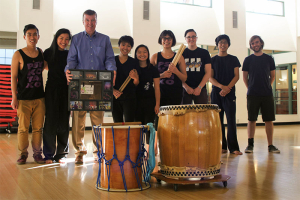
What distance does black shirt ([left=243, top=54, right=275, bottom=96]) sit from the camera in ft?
14.6

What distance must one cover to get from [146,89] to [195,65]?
89 cm

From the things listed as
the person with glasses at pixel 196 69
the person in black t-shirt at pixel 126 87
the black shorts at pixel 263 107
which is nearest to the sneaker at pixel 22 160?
the person in black t-shirt at pixel 126 87

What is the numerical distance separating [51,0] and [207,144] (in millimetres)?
7095

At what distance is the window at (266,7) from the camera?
36.0ft

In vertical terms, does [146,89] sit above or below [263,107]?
above

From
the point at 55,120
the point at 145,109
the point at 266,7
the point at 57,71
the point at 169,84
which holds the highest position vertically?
the point at 266,7

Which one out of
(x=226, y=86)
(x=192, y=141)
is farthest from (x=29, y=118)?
(x=226, y=86)

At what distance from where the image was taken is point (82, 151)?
3641 millimetres

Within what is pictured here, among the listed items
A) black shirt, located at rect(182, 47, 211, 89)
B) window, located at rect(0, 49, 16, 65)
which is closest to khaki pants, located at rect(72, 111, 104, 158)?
black shirt, located at rect(182, 47, 211, 89)

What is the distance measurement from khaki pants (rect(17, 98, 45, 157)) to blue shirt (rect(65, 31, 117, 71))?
2.18 feet

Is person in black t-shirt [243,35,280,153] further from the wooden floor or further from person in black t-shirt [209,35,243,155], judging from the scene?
the wooden floor

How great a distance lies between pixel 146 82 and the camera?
3621mm

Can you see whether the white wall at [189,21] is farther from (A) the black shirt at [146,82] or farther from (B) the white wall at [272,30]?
(A) the black shirt at [146,82]

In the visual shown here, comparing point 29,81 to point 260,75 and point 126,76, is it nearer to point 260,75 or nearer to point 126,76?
point 126,76
